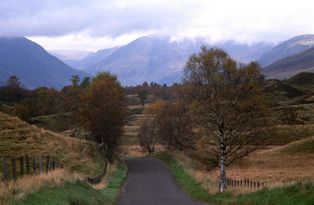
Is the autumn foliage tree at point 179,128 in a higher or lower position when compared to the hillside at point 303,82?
lower

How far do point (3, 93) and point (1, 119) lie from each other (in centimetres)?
11433

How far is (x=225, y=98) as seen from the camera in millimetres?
20328

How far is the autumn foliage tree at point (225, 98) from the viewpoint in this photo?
18844mm

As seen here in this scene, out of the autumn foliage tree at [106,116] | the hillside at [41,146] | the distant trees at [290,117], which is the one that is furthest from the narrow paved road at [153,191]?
the distant trees at [290,117]

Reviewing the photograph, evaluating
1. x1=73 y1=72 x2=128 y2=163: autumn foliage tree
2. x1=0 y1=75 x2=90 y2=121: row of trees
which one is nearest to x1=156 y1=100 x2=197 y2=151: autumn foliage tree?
x1=73 y1=72 x2=128 y2=163: autumn foliage tree

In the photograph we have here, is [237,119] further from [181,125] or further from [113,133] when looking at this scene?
[181,125]

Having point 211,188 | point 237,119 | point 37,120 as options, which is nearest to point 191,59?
point 237,119

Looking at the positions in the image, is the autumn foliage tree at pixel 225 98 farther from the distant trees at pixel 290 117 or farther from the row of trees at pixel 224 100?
the distant trees at pixel 290 117

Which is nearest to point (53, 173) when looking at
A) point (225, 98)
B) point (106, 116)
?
point (225, 98)

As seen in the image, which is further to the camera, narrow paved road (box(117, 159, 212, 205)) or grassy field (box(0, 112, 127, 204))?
narrow paved road (box(117, 159, 212, 205))

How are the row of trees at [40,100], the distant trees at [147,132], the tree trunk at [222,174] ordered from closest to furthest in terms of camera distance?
the tree trunk at [222,174] → the distant trees at [147,132] → the row of trees at [40,100]

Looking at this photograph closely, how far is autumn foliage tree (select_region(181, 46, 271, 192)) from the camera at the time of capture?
61.8 feet

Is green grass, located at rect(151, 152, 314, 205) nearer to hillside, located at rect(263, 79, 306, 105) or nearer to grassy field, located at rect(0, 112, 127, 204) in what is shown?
grassy field, located at rect(0, 112, 127, 204)

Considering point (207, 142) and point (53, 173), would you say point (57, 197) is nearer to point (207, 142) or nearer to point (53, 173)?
point (53, 173)
